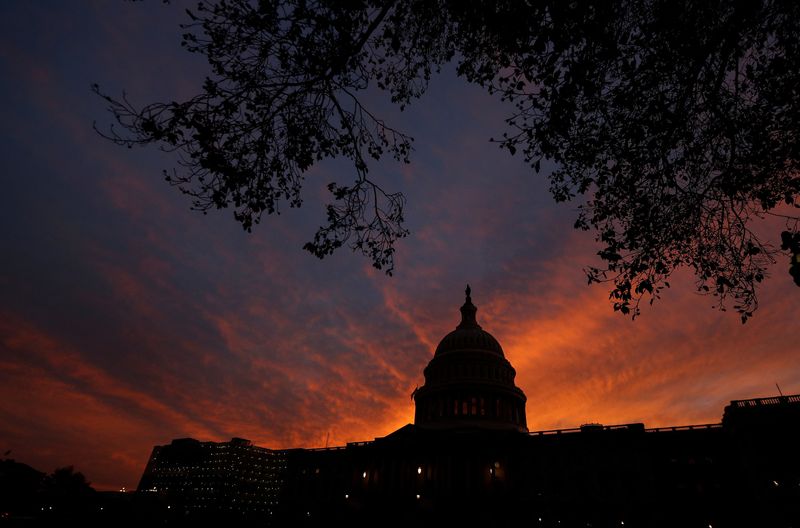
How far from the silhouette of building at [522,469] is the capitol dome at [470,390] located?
0.20 metres

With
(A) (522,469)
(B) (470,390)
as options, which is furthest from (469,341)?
(A) (522,469)

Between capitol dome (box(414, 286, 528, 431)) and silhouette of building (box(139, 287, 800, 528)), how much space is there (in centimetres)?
20

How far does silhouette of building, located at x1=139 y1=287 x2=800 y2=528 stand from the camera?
45.0 m

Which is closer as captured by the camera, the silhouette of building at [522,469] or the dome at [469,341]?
the silhouette of building at [522,469]

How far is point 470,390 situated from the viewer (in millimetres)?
78125

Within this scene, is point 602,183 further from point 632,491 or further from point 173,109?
point 632,491

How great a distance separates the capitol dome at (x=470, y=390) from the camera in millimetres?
76312

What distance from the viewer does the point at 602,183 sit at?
1174cm

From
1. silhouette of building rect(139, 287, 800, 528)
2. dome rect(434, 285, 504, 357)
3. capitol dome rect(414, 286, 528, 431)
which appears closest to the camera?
silhouette of building rect(139, 287, 800, 528)

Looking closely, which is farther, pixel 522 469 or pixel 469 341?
pixel 469 341

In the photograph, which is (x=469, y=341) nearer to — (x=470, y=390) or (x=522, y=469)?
(x=470, y=390)

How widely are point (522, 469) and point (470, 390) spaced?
20927mm

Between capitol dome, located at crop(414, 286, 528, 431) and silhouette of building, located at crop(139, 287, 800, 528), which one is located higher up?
capitol dome, located at crop(414, 286, 528, 431)

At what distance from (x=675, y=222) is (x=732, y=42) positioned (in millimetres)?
4349
